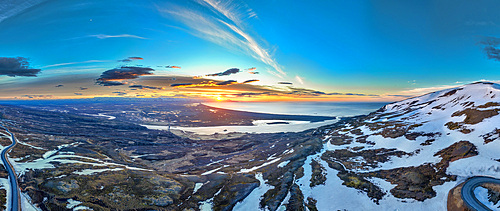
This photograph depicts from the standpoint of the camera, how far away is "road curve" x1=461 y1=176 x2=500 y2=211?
35603mm

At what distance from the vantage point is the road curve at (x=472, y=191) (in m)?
35.6

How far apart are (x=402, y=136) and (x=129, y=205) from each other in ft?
359

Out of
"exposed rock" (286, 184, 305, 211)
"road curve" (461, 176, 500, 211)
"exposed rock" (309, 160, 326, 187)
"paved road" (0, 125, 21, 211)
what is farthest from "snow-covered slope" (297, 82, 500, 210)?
"paved road" (0, 125, 21, 211)

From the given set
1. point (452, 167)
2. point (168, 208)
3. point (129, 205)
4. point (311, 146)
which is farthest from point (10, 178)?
point (452, 167)

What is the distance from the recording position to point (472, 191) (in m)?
40.0

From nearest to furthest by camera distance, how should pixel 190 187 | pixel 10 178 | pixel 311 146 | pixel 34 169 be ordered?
pixel 10 178 < pixel 190 187 < pixel 34 169 < pixel 311 146

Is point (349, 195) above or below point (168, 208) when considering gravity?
above

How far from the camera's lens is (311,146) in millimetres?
100062

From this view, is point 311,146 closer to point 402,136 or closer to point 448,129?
point 402,136

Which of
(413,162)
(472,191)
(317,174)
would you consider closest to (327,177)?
(317,174)

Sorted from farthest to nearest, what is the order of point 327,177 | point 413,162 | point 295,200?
1. point 413,162
2. point 327,177
3. point 295,200

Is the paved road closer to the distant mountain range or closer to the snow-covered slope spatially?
the distant mountain range

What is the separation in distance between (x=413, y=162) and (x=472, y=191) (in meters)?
24.4

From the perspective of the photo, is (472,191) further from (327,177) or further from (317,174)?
(317,174)
